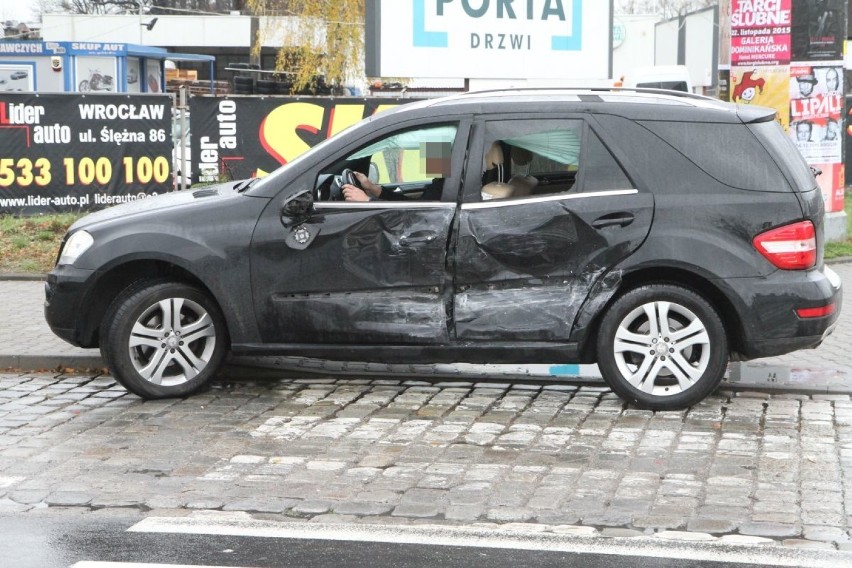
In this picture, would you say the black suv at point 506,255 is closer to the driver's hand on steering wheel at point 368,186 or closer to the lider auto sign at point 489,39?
the driver's hand on steering wheel at point 368,186

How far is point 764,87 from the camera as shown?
48.8 ft

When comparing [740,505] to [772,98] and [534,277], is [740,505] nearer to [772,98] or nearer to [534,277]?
[534,277]

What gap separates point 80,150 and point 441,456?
11937 millimetres

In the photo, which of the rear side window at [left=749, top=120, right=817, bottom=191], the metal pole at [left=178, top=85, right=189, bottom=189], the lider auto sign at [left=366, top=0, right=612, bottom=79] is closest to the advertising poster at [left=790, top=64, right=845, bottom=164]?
the lider auto sign at [left=366, top=0, right=612, bottom=79]

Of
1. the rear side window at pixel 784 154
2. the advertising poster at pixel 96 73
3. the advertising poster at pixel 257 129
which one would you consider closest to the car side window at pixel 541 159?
the rear side window at pixel 784 154

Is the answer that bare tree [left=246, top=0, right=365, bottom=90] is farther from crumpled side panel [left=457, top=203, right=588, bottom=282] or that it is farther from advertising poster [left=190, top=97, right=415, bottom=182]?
crumpled side panel [left=457, top=203, right=588, bottom=282]

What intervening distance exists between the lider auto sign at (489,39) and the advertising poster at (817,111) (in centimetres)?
353

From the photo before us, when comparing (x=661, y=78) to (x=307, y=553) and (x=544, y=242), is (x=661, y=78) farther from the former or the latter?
(x=307, y=553)

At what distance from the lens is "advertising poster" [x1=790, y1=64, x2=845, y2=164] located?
1509cm

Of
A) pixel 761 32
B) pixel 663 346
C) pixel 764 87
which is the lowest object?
pixel 663 346

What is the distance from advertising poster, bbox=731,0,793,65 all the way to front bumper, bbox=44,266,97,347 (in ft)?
31.4

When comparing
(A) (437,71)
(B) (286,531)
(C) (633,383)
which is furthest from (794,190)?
(A) (437,71)

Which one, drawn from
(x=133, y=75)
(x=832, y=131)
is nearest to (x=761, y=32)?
(x=832, y=131)

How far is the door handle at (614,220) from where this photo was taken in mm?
7262
